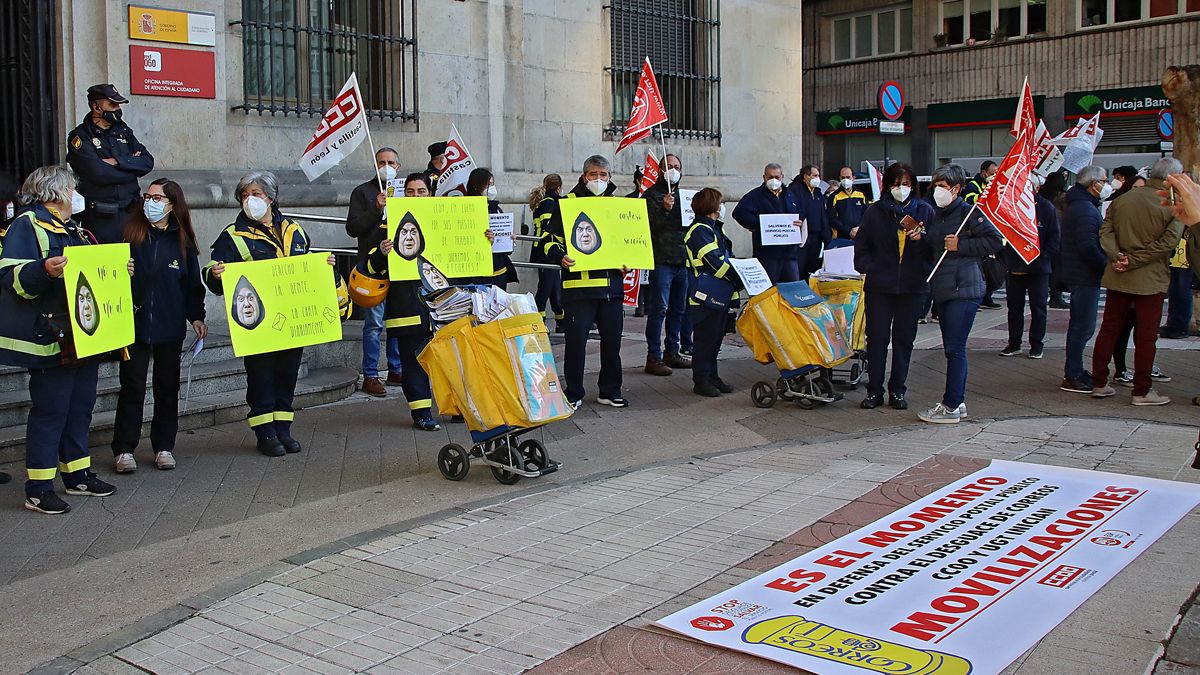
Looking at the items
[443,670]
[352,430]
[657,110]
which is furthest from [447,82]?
[443,670]

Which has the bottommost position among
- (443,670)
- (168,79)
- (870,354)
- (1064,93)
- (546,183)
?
(443,670)

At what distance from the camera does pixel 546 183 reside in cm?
1248

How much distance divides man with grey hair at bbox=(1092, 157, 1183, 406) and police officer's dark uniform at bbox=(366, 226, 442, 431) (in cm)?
535

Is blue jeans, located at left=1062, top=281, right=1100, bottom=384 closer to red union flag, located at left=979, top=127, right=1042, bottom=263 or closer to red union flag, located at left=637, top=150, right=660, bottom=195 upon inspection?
red union flag, located at left=979, top=127, right=1042, bottom=263

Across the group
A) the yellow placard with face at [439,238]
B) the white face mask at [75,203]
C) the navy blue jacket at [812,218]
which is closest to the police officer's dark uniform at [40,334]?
the white face mask at [75,203]

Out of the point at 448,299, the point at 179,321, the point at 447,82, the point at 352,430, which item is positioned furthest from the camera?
the point at 447,82

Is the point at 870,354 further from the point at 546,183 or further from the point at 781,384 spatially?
the point at 546,183

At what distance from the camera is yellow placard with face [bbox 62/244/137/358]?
266 inches

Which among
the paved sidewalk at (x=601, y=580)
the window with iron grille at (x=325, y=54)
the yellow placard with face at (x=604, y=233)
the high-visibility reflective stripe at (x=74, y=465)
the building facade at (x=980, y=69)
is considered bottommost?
the paved sidewalk at (x=601, y=580)

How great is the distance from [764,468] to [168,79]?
274 inches

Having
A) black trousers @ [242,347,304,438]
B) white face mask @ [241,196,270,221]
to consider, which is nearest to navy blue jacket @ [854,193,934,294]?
black trousers @ [242,347,304,438]

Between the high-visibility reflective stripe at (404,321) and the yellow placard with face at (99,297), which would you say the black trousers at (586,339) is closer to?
the high-visibility reflective stripe at (404,321)

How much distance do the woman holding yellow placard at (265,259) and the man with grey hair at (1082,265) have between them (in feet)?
20.1

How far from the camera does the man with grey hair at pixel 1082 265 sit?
33.9 feet
